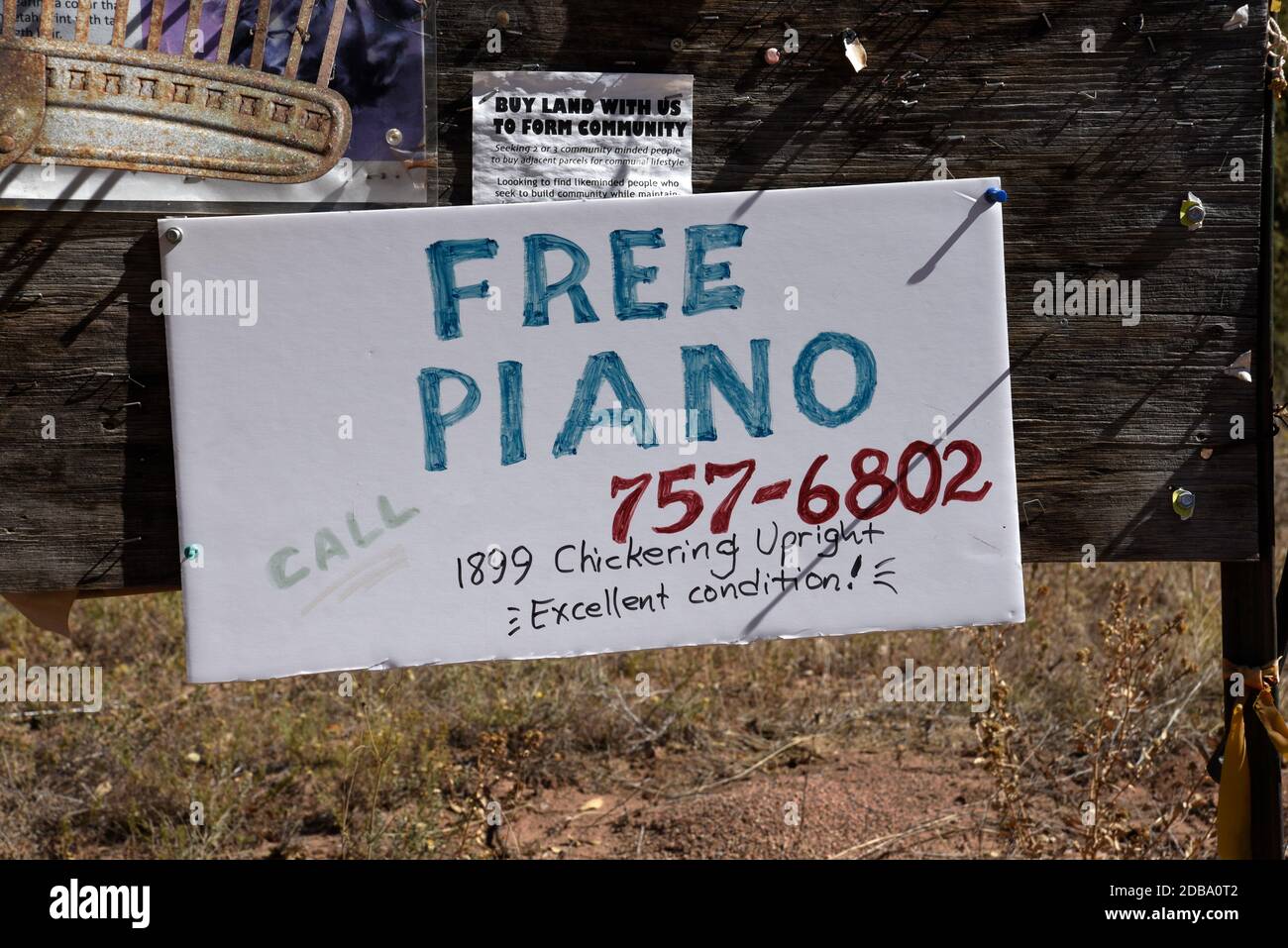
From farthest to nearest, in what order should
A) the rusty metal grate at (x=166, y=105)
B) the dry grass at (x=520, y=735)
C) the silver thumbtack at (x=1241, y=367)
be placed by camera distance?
the dry grass at (x=520, y=735) → the silver thumbtack at (x=1241, y=367) → the rusty metal grate at (x=166, y=105)

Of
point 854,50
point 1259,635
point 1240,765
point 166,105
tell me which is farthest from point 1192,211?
point 166,105

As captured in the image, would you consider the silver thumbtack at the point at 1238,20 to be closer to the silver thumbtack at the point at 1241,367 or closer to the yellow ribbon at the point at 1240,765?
the silver thumbtack at the point at 1241,367

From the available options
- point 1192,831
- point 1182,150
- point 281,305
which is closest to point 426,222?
point 281,305

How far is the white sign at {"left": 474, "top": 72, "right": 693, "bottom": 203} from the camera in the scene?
2.02 meters

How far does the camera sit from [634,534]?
210cm

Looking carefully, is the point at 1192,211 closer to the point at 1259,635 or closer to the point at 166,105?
the point at 1259,635

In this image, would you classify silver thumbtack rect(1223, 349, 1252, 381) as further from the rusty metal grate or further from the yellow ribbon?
the rusty metal grate

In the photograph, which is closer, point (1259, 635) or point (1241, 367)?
point (1241, 367)

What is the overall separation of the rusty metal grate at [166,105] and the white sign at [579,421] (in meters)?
0.12

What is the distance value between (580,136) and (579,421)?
20.0 inches

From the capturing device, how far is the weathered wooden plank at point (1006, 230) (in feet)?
6.60

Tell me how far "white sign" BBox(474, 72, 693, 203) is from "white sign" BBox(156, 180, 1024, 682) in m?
0.06

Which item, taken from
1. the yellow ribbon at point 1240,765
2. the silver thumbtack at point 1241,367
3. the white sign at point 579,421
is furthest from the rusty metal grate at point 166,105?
the yellow ribbon at point 1240,765

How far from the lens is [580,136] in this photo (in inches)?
80.5
